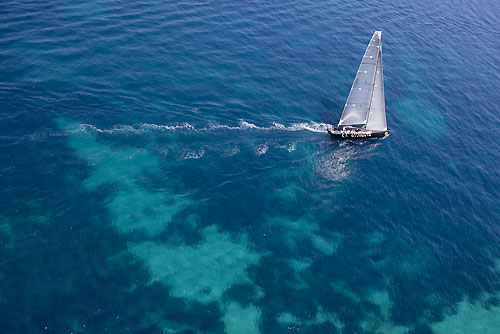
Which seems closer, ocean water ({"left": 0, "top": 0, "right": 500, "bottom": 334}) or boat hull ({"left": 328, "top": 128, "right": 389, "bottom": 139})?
ocean water ({"left": 0, "top": 0, "right": 500, "bottom": 334})

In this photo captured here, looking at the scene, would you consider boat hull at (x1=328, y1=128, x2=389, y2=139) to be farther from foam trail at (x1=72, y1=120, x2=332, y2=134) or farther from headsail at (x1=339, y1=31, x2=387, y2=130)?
foam trail at (x1=72, y1=120, x2=332, y2=134)

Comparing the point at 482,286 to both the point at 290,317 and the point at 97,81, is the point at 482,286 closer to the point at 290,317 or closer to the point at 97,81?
the point at 290,317

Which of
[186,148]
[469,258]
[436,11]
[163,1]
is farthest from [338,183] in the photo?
[436,11]

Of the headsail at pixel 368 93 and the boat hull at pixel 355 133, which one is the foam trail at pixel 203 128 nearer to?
the boat hull at pixel 355 133

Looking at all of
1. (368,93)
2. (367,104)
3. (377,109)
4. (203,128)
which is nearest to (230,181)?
(203,128)

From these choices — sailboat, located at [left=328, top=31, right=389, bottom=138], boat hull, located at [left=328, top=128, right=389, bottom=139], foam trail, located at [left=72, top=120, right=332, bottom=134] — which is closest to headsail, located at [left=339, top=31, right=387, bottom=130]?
sailboat, located at [left=328, top=31, right=389, bottom=138]

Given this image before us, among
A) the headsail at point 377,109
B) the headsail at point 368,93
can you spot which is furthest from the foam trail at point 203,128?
the headsail at point 377,109

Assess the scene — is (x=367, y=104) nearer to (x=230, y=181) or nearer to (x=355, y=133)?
(x=355, y=133)
